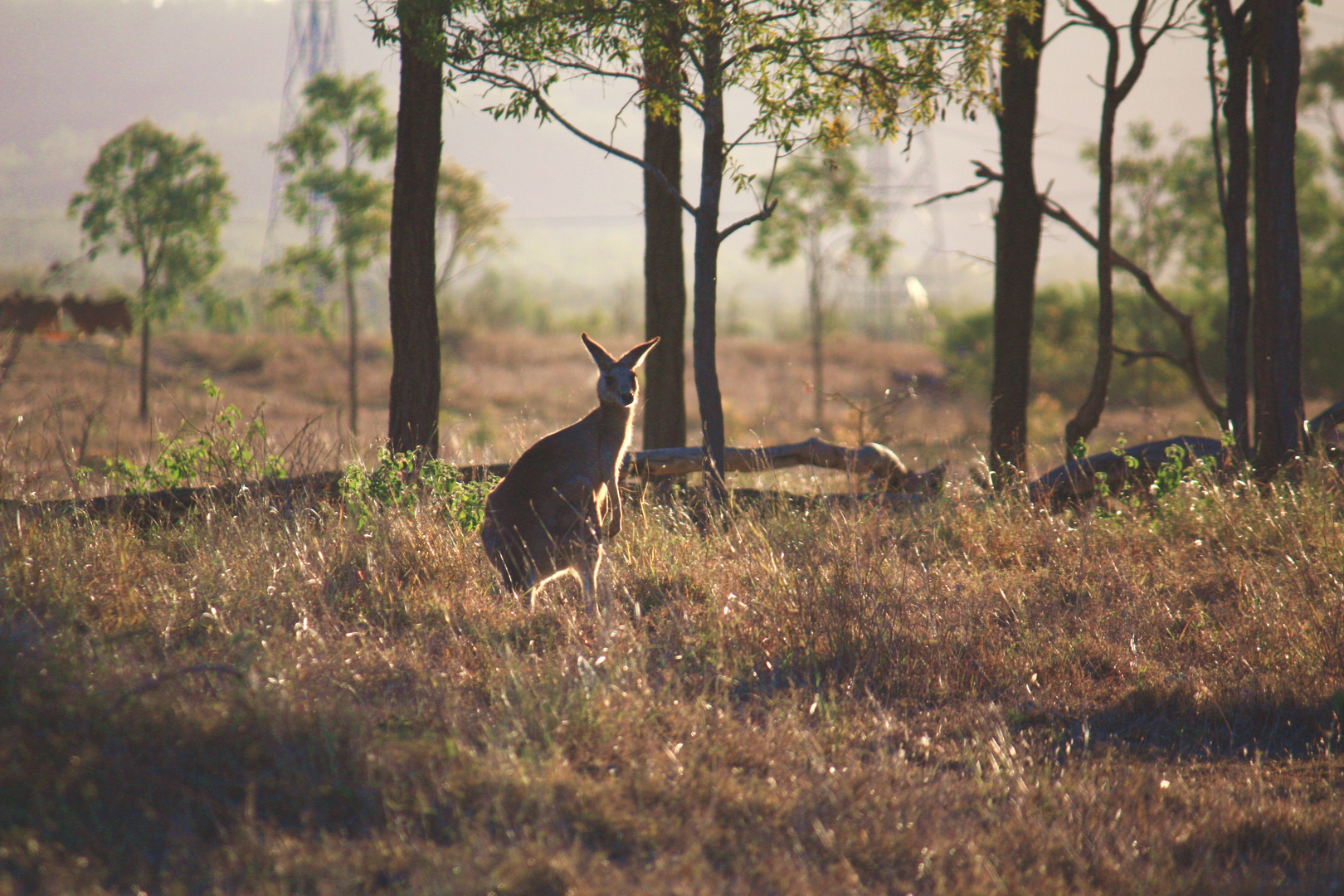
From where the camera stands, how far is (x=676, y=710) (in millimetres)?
4059

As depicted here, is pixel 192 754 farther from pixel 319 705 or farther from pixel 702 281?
pixel 702 281

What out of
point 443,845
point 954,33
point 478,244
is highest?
point 478,244

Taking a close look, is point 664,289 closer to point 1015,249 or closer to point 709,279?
point 709,279

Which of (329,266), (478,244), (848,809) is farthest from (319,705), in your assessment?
(478,244)

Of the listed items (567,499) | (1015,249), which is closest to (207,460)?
(567,499)

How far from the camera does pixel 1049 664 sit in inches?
201

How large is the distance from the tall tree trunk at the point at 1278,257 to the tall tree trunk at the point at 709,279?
516 cm

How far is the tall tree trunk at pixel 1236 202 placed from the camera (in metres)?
→ 9.31

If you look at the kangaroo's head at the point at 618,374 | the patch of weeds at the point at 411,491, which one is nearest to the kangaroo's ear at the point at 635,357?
the kangaroo's head at the point at 618,374

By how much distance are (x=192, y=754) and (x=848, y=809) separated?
2.48m

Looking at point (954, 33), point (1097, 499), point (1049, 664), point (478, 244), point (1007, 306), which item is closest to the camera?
point (1049, 664)

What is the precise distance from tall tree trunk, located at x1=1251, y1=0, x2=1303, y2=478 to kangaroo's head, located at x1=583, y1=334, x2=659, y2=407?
6.20 m

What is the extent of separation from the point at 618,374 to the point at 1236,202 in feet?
24.2

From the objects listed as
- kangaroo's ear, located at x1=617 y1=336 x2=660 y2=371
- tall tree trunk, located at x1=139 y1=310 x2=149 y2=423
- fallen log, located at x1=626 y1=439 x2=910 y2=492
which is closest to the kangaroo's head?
kangaroo's ear, located at x1=617 y1=336 x2=660 y2=371
